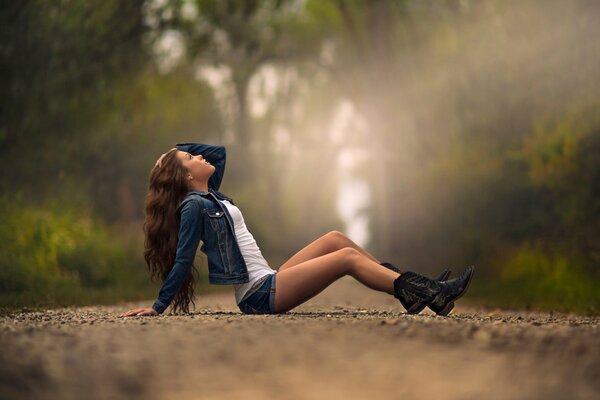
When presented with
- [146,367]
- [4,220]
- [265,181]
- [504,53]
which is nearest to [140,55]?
[4,220]

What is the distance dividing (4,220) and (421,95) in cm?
1401

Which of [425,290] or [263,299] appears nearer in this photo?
[425,290]

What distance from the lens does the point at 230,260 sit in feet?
21.5

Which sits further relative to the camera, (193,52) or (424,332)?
(193,52)

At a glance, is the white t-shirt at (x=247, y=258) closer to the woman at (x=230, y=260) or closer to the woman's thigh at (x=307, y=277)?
the woman at (x=230, y=260)

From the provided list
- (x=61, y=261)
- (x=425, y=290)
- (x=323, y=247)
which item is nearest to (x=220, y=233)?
(x=323, y=247)

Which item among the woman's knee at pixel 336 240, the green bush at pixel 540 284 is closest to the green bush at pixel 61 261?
the woman's knee at pixel 336 240

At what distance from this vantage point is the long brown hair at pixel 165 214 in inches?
266

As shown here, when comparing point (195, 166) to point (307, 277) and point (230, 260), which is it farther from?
point (307, 277)

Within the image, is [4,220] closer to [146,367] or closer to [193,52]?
[146,367]

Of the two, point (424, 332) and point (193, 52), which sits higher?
point (193, 52)

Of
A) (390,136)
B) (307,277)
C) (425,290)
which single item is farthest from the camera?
(390,136)

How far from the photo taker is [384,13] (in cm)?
2253

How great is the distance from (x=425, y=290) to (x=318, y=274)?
837 millimetres
